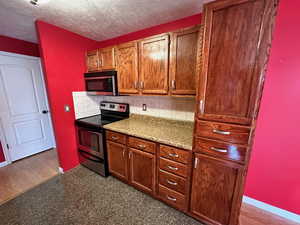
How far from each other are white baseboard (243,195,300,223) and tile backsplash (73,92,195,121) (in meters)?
1.34

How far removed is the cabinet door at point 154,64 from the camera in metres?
1.65

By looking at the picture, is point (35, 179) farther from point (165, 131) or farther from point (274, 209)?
point (274, 209)

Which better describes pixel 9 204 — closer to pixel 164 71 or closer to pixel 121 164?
pixel 121 164

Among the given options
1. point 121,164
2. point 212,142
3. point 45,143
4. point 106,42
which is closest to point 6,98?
point 45,143

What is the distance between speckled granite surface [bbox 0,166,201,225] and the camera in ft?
5.04

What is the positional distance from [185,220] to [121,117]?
184 centimetres

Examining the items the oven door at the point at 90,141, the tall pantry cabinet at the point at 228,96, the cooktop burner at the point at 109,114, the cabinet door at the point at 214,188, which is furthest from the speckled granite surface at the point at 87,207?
the cooktop burner at the point at 109,114

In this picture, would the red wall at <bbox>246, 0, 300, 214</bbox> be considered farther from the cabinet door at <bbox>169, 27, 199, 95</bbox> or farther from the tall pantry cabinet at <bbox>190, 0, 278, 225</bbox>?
the cabinet door at <bbox>169, 27, 199, 95</bbox>

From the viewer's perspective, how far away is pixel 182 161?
4.70 feet

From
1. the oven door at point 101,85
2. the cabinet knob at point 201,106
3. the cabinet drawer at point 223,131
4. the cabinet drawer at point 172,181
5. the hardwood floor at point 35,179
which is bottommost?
the hardwood floor at point 35,179

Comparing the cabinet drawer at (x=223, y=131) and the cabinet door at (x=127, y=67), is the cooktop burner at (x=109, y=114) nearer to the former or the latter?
the cabinet door at (x=127, y=67)

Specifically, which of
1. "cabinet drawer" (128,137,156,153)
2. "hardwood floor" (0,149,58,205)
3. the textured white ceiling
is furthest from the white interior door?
"cabinet drawer" (128,137,156,153)

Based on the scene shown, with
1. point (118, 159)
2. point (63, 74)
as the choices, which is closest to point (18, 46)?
point (63, 74)

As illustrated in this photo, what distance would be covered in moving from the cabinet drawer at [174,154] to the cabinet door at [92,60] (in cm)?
187
